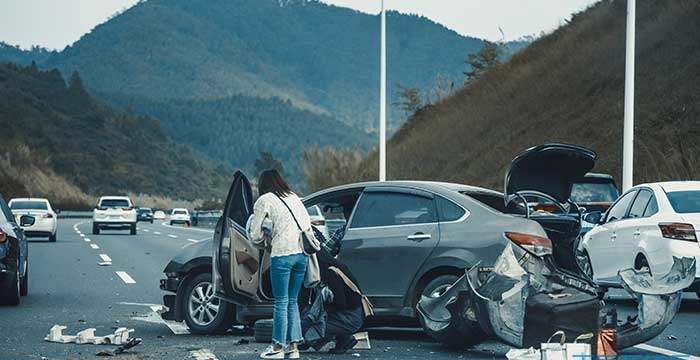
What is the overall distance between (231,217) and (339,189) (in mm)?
1682

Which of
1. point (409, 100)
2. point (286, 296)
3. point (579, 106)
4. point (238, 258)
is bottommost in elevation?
point (286, 296)

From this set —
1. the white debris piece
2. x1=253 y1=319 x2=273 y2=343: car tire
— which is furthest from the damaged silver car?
the white debris piece

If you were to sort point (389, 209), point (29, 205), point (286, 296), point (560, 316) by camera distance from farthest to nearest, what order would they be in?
point (29, 205) → point (389, 209) → point (286, 296) → point (560, 316)

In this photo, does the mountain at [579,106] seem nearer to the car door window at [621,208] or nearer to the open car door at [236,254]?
the car door window at [621,208]

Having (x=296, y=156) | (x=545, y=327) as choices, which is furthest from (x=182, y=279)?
(x=296, y=156)

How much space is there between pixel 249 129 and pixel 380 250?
588 ft

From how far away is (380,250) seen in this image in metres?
12.8

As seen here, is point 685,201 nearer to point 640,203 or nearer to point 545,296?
point 640,203

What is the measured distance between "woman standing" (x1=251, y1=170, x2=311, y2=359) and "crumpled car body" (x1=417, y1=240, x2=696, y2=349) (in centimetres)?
150

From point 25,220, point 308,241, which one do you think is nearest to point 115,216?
point 25,220

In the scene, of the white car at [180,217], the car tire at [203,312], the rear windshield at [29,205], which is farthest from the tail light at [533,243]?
the white car at [180,217]

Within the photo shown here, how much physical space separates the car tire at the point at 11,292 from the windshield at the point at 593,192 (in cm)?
1000

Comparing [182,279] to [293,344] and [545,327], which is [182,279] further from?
[545,327]

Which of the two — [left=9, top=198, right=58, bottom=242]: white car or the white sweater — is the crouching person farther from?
[left=9, top=198, right=58, bottom=242]: white car
